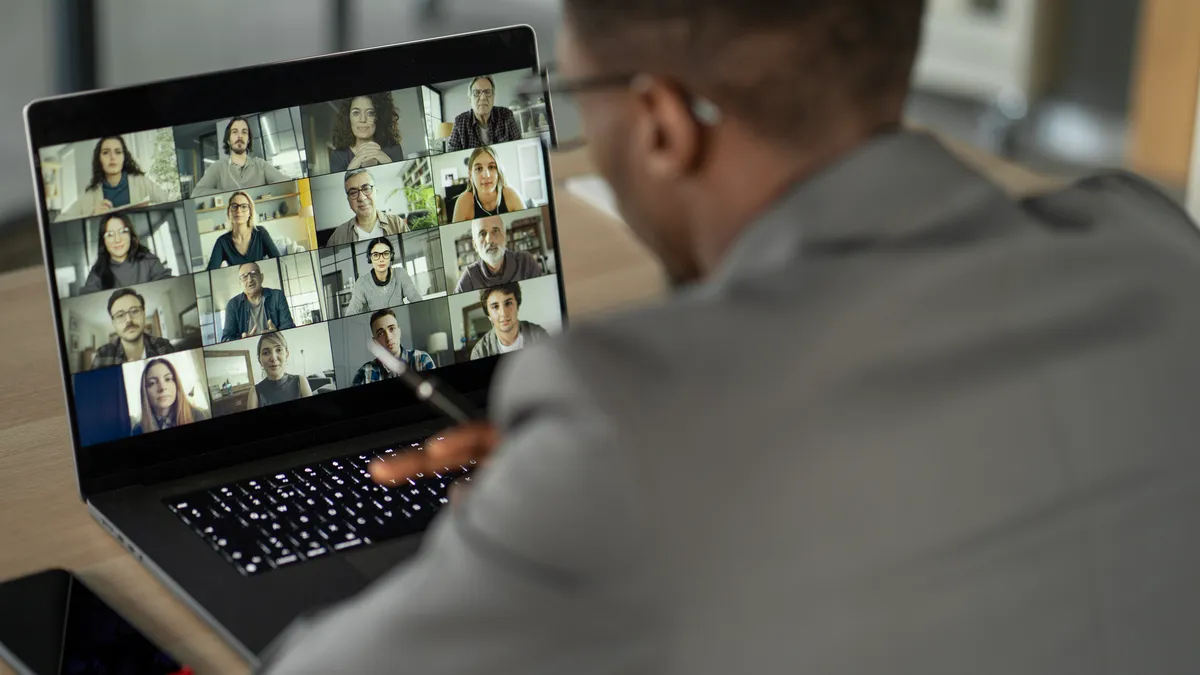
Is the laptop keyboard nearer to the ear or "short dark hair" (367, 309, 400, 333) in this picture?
"short dark hair" (367, 309, 400, 333)

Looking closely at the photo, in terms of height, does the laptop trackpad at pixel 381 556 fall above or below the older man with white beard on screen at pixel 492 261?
below

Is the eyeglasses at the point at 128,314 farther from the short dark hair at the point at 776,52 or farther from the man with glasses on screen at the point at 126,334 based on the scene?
the short dark hair at the point at 776,52

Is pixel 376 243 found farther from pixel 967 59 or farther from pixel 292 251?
pixel 967 59

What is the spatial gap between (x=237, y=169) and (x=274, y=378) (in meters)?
0.17

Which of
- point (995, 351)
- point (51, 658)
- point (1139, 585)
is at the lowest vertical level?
point (51, 658)

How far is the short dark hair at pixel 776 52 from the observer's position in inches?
25.1

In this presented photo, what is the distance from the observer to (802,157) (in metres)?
0.67

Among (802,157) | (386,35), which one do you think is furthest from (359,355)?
(386,35)

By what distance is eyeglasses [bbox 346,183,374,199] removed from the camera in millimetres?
1093

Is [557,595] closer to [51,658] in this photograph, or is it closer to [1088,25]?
[51,658]

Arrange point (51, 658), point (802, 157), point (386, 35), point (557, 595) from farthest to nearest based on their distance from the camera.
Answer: point (386, 35)
point (51, 658)
point (802, 157)
point (557, 595)

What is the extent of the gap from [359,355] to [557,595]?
61 cm


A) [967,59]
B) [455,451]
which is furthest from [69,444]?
[967,59]

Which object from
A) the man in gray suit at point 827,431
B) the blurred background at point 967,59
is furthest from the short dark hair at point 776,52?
the blurred background at point 967,59
